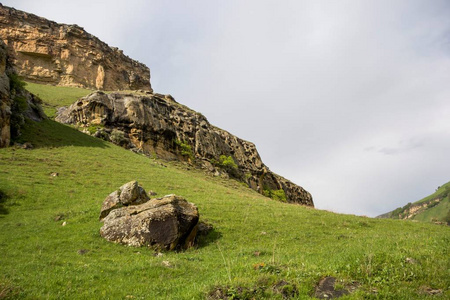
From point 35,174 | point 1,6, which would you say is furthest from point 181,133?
point 1,6

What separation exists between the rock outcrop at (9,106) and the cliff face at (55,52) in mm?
71819

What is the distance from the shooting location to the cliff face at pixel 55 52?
10312cm

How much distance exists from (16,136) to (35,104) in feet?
46.9

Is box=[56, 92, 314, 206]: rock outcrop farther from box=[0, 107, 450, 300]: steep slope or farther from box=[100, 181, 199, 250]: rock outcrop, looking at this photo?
box=[100, 181, 199, 250]: rock outcrop

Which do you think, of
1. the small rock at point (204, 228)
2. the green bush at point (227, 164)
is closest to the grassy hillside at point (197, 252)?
the small rock at point (204, 228)

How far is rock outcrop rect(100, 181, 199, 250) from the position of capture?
1539 centimetres

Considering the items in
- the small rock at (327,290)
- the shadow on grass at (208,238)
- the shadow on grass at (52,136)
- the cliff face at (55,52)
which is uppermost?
the cliff face at (55,52)

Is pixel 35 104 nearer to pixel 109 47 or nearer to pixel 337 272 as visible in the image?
pixel 337 272

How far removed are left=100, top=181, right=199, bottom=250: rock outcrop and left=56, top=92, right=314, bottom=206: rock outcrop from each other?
4195 centimetres

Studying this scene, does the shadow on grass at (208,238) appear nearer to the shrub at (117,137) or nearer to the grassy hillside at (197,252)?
the grassy hillside at (197,252)

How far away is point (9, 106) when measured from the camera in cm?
3631

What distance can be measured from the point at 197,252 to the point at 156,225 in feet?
9.79

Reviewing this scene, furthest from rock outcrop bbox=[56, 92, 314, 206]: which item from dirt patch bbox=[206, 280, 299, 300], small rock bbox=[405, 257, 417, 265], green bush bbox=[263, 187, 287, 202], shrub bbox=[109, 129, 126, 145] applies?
small rock bbox=[405, 257, 417, 265]

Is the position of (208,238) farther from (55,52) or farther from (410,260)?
(55,52)
